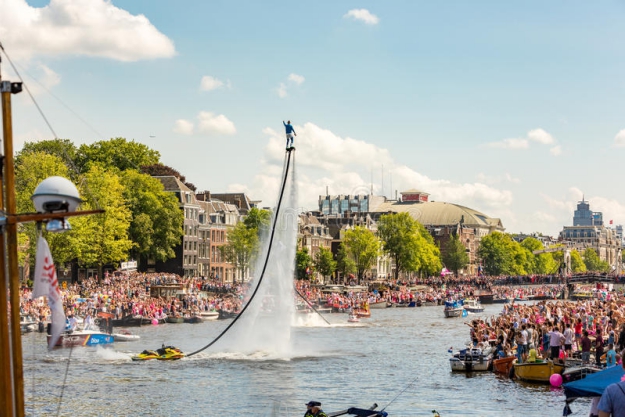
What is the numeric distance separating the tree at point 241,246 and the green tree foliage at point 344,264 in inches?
1270

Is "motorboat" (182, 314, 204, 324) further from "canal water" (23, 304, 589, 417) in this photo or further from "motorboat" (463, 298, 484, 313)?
"motorboat" (463, 298, 484, 313)

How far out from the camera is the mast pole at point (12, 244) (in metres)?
15.0

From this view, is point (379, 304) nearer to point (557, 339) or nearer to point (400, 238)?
point (400, 238)

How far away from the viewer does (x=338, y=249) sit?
196 meters

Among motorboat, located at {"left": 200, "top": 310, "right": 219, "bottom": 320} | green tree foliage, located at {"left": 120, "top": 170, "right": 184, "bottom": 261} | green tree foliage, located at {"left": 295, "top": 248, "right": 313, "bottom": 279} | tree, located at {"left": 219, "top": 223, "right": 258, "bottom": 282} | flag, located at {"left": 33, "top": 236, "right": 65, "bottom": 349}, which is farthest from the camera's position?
green tree foliage, located at {"left": 295, "top": 248, "right": 313, "bottom": 279}

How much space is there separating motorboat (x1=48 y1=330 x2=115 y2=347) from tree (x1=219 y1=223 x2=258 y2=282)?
68499mm

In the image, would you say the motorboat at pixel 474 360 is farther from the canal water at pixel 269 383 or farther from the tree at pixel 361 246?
the tree at pixel 361 246

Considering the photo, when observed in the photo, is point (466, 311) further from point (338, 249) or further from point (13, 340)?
point (13, 340)

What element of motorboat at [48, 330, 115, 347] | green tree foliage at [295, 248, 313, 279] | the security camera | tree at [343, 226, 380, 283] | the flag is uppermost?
tree at [343, 226, 380, 283]

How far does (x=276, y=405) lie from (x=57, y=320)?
27.9 metres

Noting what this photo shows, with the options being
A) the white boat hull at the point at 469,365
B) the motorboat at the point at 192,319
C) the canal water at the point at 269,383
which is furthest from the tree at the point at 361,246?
the white boat hull at the point at 469,365

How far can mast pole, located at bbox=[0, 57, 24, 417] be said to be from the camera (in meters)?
15.0

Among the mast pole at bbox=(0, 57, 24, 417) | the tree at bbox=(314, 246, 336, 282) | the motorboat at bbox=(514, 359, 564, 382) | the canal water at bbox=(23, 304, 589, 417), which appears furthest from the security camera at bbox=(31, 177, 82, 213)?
the tree at bbox=(314, 246, 336, 282)

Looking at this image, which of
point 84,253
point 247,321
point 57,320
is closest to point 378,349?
point 247,321
